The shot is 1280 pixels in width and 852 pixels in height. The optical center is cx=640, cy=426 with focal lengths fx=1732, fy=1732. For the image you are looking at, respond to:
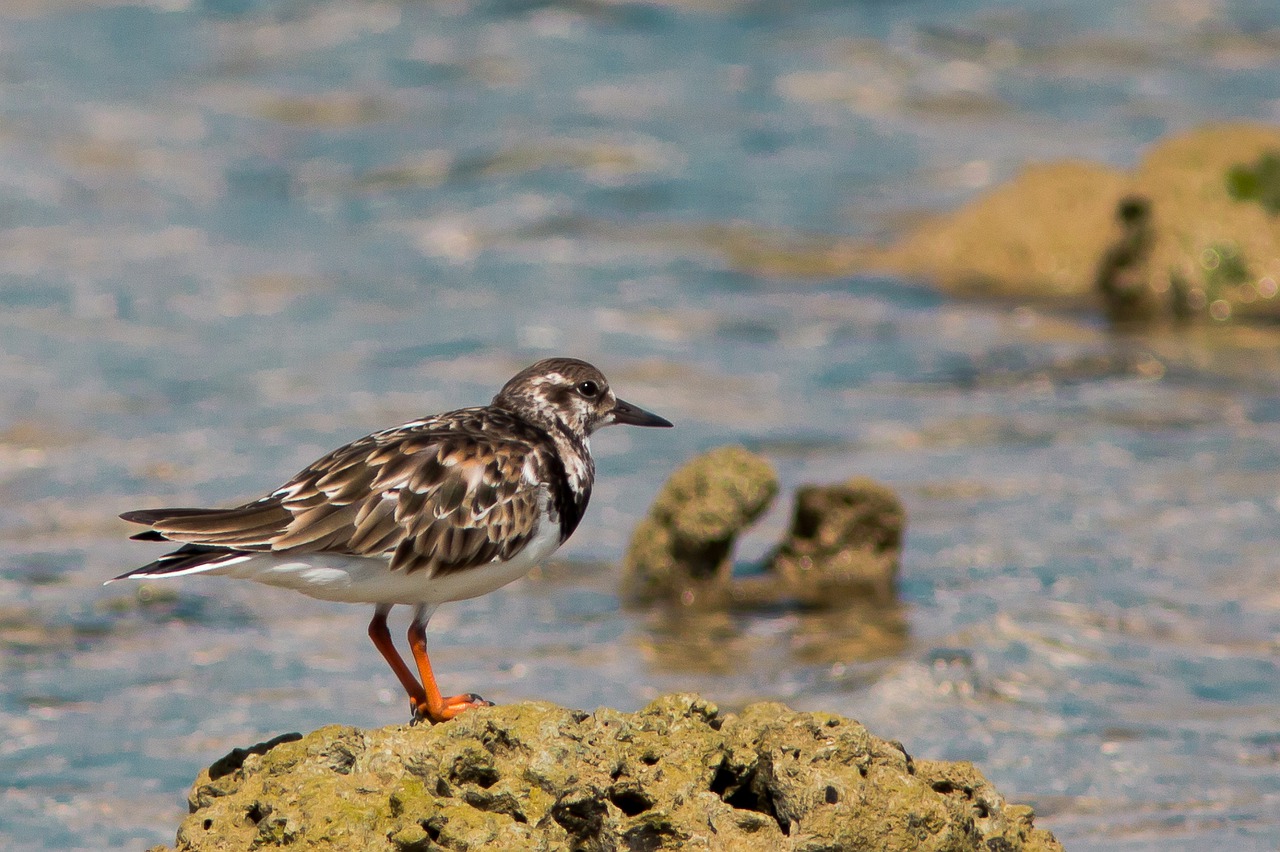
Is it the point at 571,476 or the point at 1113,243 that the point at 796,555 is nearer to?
the point at 571,476

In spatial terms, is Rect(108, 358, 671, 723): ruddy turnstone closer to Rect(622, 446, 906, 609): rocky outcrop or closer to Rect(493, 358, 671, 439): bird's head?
Rect(493, 358, 671, 439): bird's head

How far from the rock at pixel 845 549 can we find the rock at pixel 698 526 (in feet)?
1.11

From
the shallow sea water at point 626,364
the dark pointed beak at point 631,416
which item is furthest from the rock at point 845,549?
the dark pointed beak at point 631,416

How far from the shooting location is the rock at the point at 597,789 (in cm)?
375

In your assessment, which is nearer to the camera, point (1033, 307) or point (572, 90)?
point (1033, 307)

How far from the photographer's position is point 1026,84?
1769cm

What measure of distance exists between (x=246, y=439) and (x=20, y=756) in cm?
367

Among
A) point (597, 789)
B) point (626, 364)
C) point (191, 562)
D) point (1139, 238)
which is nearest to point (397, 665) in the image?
point (191, 562)

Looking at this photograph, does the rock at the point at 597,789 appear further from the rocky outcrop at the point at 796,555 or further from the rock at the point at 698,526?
the rocky outcrop at the point at 796,555

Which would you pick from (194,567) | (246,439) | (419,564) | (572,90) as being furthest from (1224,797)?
(572,90)

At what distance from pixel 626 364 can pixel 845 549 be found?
3583mm

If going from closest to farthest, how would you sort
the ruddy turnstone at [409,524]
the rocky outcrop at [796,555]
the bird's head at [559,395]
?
the ruddy turnstone at [409,524]
the bird's head at [559,395]
the rocky outcrop at [796,555]

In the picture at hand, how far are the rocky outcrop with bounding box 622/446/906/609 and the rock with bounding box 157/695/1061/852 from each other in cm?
341

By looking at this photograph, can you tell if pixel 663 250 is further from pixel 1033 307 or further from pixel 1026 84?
pixel 1026 84
